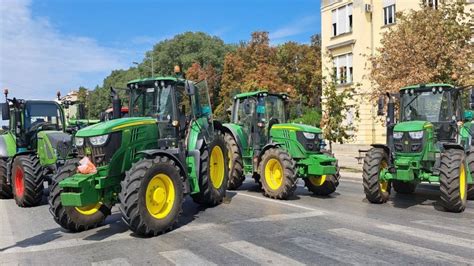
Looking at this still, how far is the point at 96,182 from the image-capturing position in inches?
300

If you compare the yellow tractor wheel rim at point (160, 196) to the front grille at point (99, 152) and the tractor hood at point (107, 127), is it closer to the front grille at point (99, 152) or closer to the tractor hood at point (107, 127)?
the front grille at point (99, 152)

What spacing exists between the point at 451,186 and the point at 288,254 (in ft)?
14.9

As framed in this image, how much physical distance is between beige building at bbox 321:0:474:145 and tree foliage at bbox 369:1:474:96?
33.1ft

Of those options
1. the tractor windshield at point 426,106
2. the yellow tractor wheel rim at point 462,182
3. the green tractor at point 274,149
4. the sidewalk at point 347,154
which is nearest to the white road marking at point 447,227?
the yellow tractor wheel rim at point 462,182

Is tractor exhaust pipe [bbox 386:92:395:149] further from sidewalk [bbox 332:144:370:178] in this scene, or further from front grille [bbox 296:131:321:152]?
sidewalk [bbox 332:144:370:178]

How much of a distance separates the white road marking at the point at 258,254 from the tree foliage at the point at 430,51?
12950 mm

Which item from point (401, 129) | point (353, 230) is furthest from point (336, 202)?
point (353, 230)

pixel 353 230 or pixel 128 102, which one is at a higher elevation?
pixel 128 102

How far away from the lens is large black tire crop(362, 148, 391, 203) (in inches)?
403

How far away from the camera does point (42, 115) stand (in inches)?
535

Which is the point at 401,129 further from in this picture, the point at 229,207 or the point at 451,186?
the point at 229,207

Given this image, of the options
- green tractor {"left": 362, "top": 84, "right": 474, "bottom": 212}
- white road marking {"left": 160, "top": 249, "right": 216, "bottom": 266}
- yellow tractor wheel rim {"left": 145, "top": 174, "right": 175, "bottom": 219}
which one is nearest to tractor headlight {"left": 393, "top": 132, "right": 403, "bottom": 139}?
green tractor {"left": 362, "top": 84, "right": 474, "bottom": 212}

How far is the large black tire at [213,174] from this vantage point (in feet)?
32.4

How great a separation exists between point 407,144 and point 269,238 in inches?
174
